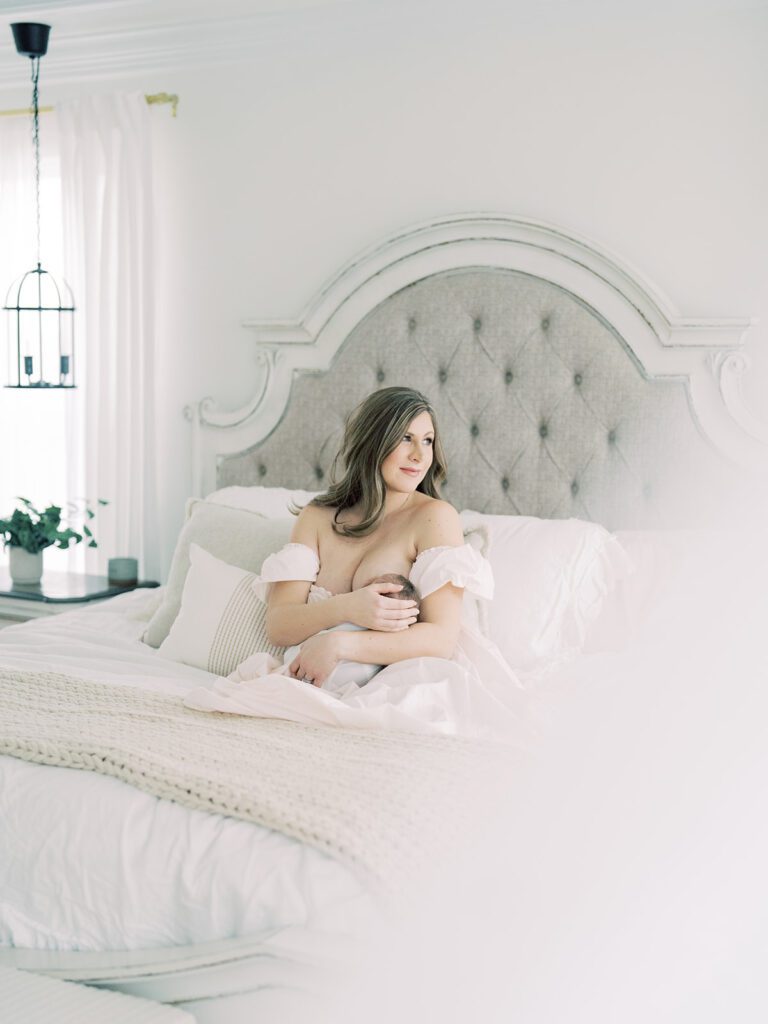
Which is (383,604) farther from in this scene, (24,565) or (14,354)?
(14,354)

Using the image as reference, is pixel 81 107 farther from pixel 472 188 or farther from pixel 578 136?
pixel 578 136

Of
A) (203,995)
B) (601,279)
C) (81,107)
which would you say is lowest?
(203,995)

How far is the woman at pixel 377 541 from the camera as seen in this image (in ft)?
6.87

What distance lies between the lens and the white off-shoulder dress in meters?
1.88

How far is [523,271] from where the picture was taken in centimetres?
285

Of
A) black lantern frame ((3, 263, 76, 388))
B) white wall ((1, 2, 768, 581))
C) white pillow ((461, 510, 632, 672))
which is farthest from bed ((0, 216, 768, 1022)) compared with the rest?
black lantern frame ((3, 263, 76, 388))

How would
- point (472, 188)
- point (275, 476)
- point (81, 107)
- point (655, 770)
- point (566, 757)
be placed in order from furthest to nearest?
1. point (81, 107)
2. point (275, 476)
3. point (472, 188)
4. point (566, 757)
5. point (655, 770)

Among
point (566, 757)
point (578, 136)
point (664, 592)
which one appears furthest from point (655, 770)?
point (578, 136)

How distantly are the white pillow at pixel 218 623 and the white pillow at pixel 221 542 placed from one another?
0.25ft

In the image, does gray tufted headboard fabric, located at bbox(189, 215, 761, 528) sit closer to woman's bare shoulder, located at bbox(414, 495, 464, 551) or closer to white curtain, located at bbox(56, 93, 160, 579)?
woman's bare shoulder, located at bbox(414, 495, 464, 551)

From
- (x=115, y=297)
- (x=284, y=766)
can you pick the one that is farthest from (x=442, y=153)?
(x=284, y=766)

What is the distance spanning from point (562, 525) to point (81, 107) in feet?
7.08

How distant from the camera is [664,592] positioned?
2463 mm

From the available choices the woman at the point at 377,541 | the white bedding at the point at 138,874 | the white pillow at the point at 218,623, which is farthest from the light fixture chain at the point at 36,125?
the white bedding at the point at 138,874
